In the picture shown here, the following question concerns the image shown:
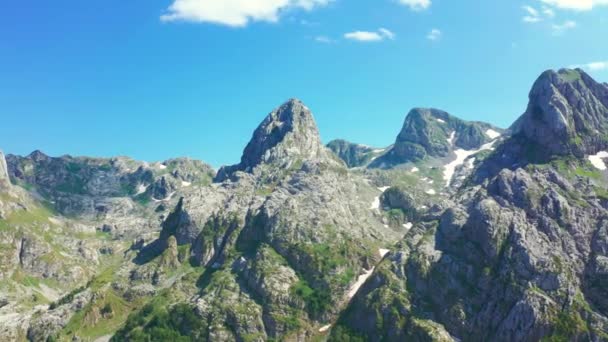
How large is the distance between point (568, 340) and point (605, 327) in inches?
591

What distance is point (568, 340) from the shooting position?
199 m

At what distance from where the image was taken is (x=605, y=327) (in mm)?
199375
